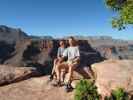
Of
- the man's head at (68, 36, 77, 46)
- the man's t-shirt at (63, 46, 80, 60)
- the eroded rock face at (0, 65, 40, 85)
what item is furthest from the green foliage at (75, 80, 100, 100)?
the eroded rock face at (0, 65, 40, 85)

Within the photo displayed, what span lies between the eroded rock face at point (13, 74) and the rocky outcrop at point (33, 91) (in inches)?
29.1

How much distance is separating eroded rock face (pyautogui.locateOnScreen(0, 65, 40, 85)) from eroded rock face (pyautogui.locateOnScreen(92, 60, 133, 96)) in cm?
479

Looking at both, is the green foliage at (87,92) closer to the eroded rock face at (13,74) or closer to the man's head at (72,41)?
the man's head at (72,41)

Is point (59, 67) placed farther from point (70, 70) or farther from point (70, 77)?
point (70, 77)

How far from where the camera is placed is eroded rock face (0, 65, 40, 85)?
66.7 feet

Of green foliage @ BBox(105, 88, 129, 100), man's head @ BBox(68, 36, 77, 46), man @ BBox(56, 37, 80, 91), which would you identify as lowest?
green foliage @ BBox(105, 88, 129, 100)

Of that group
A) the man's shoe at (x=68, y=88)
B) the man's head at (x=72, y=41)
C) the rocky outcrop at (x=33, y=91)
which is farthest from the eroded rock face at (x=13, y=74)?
the man's head at (x=72, y=41)

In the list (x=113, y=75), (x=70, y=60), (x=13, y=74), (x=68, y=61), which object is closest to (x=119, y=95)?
(x=113, y=75)

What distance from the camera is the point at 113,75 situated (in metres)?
16.9

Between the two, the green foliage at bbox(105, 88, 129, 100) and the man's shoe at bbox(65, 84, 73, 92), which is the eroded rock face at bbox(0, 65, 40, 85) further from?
the green foliage at bbox(105, 88, 129, 100)

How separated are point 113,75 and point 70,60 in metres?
2.64

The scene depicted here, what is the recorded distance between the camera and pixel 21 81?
2034 centimetres

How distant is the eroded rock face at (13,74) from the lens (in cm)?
2034

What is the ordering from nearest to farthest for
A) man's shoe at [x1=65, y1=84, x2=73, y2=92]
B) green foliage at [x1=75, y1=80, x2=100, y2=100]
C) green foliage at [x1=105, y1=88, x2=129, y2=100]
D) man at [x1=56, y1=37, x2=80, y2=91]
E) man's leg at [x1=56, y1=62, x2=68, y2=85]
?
green foliage at [x1=105, y1=88, x2=129, y2=100], green foliage at [x1=75, y1=80, x2=100, y2=100], man's shoe at [x1=65, y1=84, x2=73, y2=92], man at [x1=56, y1=37, x2=80, y2=91], man's leg at [x1=56, y1=62, x2=68, y2=85]
